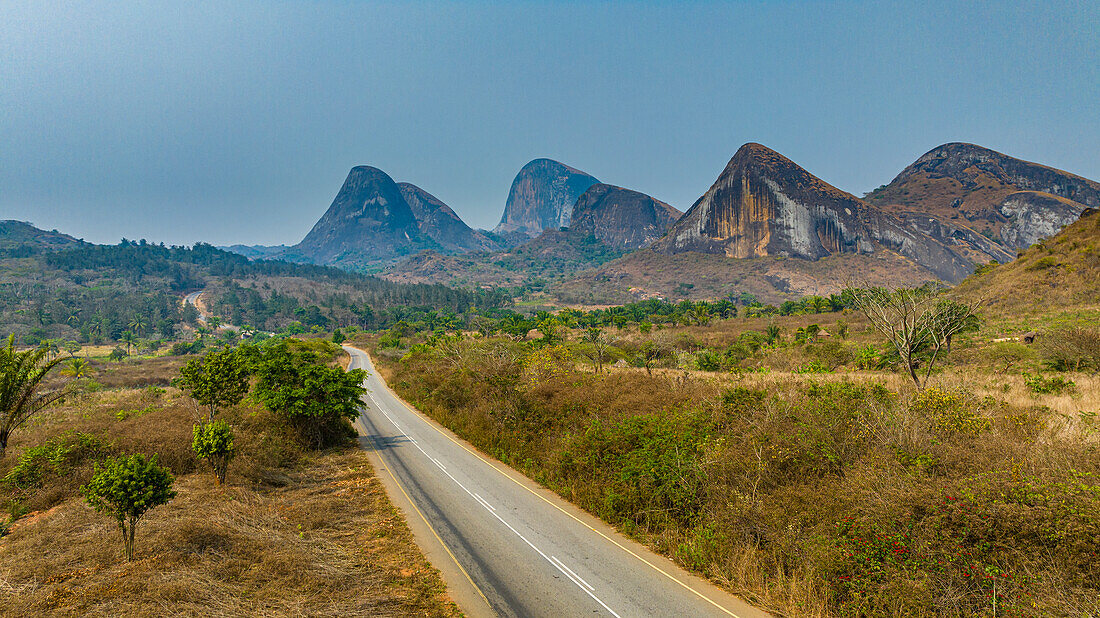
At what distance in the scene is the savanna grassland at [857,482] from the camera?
320 inches

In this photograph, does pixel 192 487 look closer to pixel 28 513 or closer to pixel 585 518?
pixel 28 513

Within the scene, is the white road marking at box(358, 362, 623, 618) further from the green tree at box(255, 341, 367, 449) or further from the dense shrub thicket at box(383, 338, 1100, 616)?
the green tree at box(255, 341, 367, 449)

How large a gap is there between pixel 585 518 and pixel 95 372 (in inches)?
3559

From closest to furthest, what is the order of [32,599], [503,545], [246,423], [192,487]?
[32,599] < [503,545] < [192,487] < [246,423]

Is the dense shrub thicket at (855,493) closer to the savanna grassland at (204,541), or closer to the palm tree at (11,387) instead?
the savanna grassland at (204,541)

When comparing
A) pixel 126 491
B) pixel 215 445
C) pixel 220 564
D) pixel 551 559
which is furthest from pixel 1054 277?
pixel 126 491

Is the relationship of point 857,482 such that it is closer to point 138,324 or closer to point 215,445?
point 215,445

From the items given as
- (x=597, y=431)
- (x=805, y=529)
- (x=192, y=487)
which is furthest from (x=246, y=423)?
(x=805, y=529)

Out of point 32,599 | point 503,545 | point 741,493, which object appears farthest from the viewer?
point 503,545

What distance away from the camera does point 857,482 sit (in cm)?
1059

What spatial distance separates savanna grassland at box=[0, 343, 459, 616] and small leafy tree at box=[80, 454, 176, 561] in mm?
610

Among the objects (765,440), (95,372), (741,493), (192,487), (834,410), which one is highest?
(834,410)

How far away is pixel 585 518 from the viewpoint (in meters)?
15.3

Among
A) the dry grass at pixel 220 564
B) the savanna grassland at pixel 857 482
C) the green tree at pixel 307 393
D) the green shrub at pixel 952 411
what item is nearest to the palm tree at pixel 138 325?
the green tree at pixel 307 393
